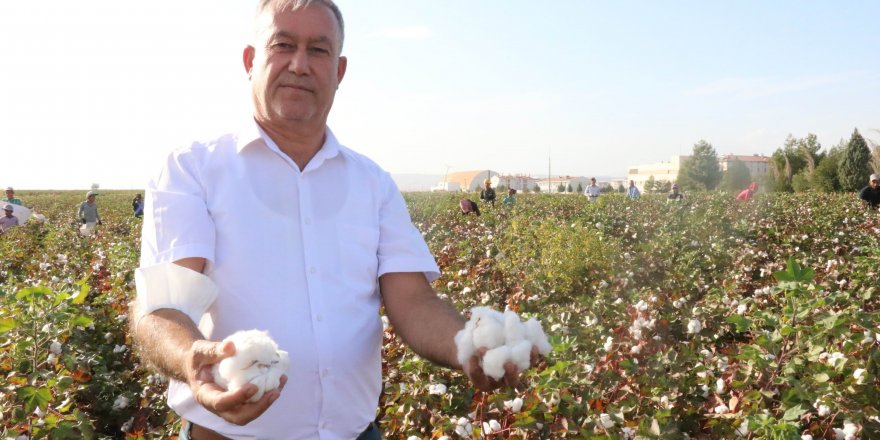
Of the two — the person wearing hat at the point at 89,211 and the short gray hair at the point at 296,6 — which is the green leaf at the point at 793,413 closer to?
the short gray hair at the point at 296,6

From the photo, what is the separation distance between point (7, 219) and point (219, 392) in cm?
1307

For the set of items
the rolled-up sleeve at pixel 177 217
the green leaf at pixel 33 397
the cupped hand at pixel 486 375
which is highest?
the rolled-up sleeve at pixel 177 217

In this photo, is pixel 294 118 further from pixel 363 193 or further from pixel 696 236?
pixel 696 236

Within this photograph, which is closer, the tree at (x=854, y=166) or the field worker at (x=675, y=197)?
the field worker at (x=675, y=197)

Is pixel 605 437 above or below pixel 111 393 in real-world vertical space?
above

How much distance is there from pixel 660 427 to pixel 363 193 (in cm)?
108

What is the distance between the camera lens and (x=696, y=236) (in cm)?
697

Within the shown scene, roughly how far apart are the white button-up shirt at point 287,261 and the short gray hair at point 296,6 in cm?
24

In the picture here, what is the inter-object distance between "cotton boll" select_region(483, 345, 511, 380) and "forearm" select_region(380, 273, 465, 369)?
157 millimetres

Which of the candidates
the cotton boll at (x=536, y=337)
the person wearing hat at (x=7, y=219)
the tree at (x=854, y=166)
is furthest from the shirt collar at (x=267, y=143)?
the tree at (x=854, y=166)

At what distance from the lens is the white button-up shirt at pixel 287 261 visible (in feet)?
4.24

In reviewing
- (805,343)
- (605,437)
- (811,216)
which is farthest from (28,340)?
(811,216)

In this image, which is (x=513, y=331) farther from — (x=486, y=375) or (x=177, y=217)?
(x=177, y=217)

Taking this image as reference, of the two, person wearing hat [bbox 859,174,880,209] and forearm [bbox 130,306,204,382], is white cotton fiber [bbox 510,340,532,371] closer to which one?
forearm [bbox 130,306,204,382]
